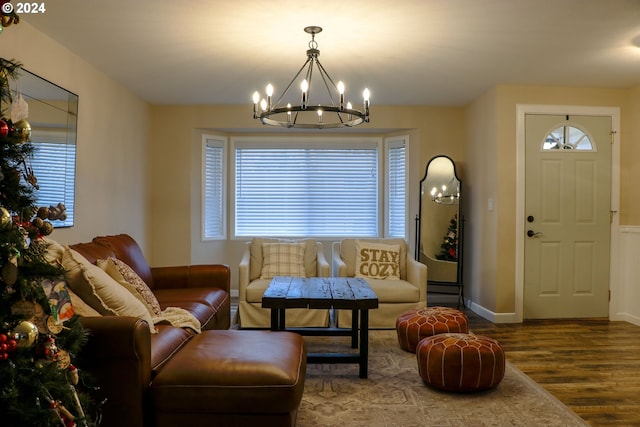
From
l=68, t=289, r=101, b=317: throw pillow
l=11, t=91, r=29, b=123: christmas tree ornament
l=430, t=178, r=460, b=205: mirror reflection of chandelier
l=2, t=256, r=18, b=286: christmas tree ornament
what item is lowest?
l=68, t=289, r=101, b=317: throw pillow

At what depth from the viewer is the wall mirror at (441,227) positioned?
5.54m

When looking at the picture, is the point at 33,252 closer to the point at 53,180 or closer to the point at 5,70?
the point at 5,70

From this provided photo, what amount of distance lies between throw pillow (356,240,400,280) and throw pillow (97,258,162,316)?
2.33 metres

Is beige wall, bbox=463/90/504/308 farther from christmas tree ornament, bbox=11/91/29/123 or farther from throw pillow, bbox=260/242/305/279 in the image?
christmas tree ornament, bbox=11/91/29/123

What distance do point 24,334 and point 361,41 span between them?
9.57ft

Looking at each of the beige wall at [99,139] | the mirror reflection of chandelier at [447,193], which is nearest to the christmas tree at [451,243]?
the mirror reflection of chandelier at [447,193]

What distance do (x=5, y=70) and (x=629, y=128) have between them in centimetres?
540

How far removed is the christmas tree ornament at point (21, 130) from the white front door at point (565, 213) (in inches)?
177

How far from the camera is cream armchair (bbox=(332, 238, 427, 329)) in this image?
180 inches

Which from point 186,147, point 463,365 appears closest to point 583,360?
point 463,365

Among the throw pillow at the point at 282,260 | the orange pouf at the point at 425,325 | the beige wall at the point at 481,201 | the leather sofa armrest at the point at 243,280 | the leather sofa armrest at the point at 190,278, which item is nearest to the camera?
the orange pouf at the point at 425,325

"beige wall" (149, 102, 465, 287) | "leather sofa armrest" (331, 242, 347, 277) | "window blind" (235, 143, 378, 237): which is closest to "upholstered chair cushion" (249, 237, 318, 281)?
"leather sofa armrest" (331, 242, 347, 277)

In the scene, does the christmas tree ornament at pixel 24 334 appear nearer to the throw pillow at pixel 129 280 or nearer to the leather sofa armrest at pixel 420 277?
the throw pillow at pixel 129 280

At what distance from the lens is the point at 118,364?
2.13m
